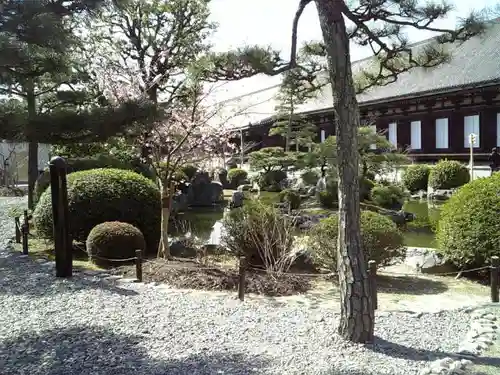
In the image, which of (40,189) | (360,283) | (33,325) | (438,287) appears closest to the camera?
(360,283)

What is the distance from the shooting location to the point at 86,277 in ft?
20.9

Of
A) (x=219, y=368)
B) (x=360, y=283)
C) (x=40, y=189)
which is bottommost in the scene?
(x=219, y=368)

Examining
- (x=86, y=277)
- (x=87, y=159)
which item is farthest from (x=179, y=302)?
(x=87, y=159)

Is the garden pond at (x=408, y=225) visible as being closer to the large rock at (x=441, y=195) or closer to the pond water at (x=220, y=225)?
the pond water at (x=220, y=225)

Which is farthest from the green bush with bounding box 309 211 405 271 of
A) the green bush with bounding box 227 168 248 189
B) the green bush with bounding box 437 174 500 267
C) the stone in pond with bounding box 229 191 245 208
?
the green bush with bounding box 227 168 248 189

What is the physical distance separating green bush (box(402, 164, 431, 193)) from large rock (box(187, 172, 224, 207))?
692 centimetres

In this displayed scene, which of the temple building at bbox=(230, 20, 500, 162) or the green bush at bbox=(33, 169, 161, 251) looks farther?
the temple building at bbox=(230, 20, 500, 162)

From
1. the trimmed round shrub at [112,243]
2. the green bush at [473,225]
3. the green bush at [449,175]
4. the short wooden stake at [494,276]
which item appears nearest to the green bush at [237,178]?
the green bush at [449,175]

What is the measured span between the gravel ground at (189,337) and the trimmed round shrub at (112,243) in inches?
63.3

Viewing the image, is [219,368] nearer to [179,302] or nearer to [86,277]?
[179,302]

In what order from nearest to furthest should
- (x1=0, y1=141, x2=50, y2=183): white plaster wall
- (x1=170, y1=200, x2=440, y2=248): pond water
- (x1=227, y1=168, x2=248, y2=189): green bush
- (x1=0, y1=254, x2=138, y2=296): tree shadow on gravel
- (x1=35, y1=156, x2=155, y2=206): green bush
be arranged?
(x1=0, y1=254, x2=138, y2=296): tree shadow on gravel
(x1=170, y1=200, x2=440, y2=248): pond water
(x1=35, y1=156, x2=155, y2=206): green bush
(x1=227, y1=168, x2=248, y2=189): green bush
(x1=0, y1=141, x2=50, y2=183): white plaster wall

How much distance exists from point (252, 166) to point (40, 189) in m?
11.9

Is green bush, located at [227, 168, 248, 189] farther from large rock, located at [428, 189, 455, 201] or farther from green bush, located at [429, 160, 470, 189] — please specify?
large rock, located at [428, 189, 455, 201]

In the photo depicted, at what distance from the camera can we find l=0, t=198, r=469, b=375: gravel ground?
343 cm
